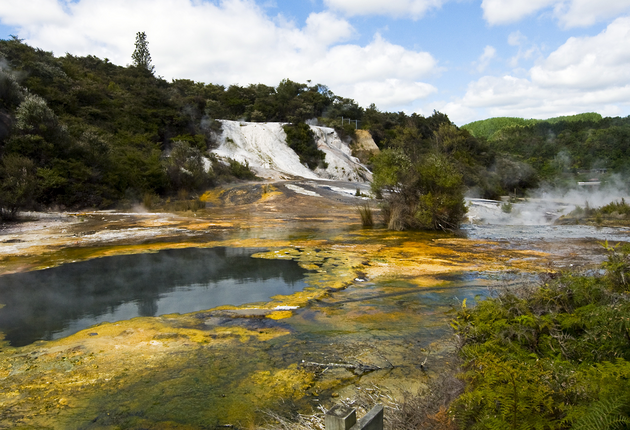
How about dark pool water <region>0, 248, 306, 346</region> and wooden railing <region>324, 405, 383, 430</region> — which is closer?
wooden railing <region>324, 405, 383, 430</region>

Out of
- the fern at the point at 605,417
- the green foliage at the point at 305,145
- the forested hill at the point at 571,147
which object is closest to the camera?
the fern at the point at 605,417

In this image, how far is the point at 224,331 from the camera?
5398 millimetres

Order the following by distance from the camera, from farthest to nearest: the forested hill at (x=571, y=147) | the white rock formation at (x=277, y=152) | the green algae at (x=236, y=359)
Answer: the forested hill at (x=571, y=147) < the white rock formation at (x=277, y=152) < the green algae at (x=236, y=359)

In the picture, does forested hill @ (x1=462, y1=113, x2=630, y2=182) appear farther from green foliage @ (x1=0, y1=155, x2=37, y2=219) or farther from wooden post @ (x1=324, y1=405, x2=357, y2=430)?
wooden post @ (x1=324, y1=405, x2=357, y2=430)

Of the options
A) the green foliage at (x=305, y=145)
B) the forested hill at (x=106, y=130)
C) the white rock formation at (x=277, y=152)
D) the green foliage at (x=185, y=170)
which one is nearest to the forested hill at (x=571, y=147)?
the forested hill at (x=106, y=130)

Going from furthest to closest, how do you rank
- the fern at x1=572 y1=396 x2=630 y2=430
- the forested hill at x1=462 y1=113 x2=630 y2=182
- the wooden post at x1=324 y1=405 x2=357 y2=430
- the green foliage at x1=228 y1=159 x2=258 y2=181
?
1. the forested hill at x1=462 y1=113 x2=630 y2=182
2. the green foliage at x1=228 y1=159 x2=258 y2=181
3. the wooden post at x1=324 y1=405 x2=357 y2=430
4. the fern at x1=572 y1=396 x2=630 y2=430

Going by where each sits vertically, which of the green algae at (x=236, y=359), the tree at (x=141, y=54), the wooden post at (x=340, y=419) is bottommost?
the green algae at (x=236, y=359)

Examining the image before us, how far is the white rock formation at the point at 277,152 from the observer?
3519 cm

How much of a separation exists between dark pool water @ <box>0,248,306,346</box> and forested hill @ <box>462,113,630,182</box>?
120ft

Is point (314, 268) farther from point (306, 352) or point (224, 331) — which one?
point (306, 352)

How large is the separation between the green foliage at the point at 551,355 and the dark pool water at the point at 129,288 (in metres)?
4.10

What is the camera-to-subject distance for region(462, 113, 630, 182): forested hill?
42438 millimetres

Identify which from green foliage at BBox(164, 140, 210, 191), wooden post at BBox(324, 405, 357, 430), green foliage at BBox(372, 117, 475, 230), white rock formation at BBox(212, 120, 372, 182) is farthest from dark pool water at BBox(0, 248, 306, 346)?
→ white rock formation at BBox(212, 120, 372, 182)

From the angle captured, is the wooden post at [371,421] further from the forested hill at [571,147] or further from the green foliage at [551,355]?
the forested hill at [571,147]
